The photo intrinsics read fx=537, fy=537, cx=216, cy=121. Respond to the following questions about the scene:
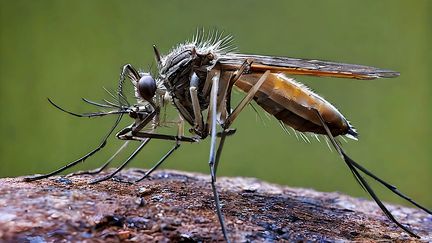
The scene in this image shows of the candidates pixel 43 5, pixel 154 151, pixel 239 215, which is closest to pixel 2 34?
pixel 43 5

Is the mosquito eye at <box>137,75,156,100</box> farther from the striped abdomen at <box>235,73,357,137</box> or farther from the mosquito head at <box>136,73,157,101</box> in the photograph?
the striped abdomen at <box>235,73,357,137</box>

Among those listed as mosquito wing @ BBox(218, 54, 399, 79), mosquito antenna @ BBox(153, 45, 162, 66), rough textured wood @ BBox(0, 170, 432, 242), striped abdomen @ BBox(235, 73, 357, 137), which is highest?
mosquito antenna @ BBox(153, 45, 162, 66)

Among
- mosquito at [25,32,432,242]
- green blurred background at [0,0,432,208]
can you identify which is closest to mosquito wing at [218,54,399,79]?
mosquito at [25,32,432,242]

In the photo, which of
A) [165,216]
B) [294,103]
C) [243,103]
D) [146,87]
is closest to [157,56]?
[146,87]

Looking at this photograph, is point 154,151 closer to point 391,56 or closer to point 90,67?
point 90,67

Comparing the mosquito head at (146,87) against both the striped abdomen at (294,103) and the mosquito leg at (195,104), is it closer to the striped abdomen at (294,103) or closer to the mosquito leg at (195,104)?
A: the mosquito leg at (195,104)

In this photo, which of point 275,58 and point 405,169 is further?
point 405,169
